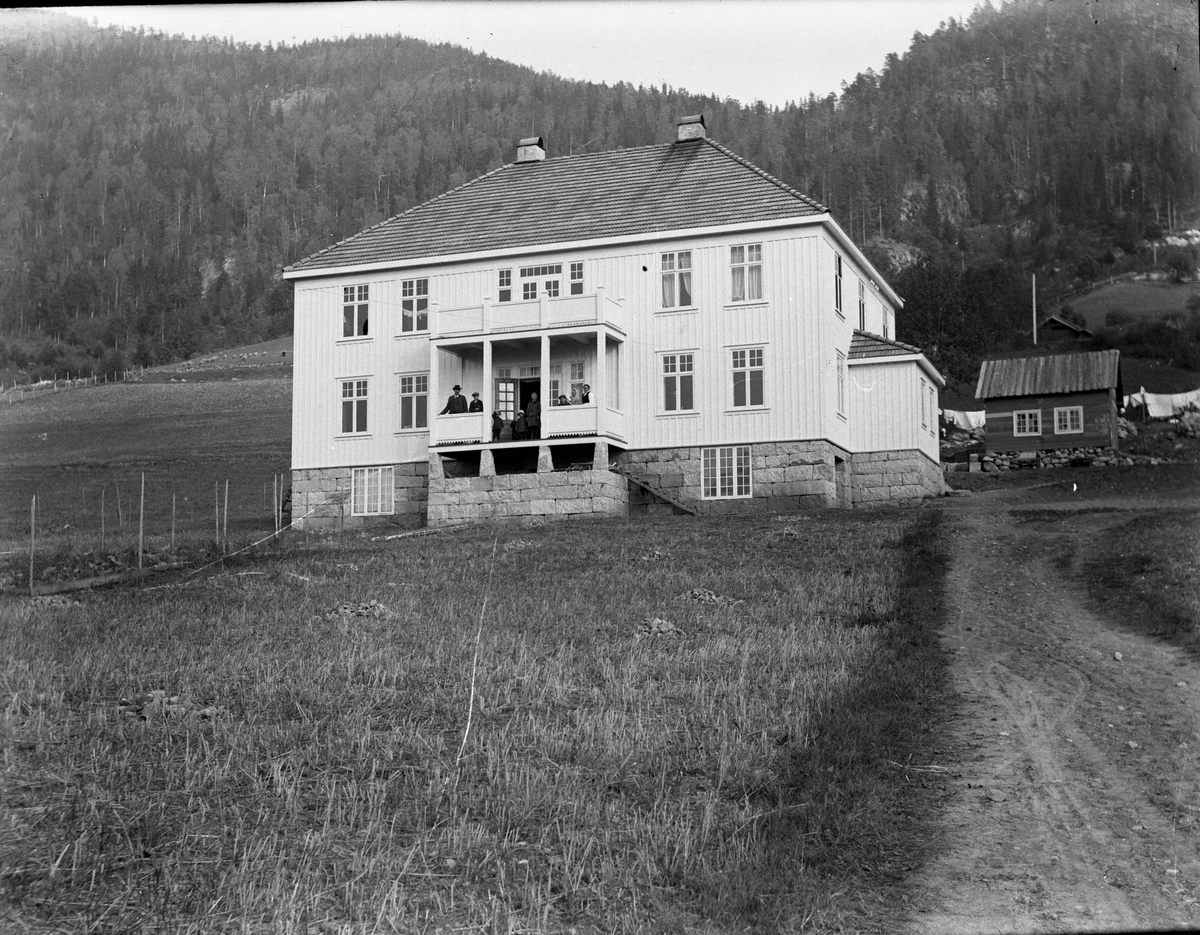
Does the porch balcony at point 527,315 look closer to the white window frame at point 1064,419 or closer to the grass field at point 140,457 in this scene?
the grass field at point 140,457

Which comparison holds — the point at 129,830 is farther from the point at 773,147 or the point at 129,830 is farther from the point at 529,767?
the point at 773,147

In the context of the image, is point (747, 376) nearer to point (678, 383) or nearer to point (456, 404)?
point (678, 383)

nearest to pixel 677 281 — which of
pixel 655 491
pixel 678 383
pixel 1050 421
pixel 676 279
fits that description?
pixel 676 279

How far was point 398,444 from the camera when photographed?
3803 cm

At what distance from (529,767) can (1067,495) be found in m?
27.4

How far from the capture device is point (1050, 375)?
50531 mm

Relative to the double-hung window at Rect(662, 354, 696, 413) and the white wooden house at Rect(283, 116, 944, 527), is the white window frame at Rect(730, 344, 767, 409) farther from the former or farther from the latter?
the double-hung window at Rect(662, 354, 696, 413)

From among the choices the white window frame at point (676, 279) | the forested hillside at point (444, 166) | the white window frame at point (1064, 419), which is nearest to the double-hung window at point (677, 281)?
the white window frame at point (676, 279)

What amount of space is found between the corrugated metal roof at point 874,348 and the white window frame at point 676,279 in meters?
5.72

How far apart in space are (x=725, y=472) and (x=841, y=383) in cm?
465

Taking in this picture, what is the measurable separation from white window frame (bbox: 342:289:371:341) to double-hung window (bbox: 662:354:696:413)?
32.7 ft

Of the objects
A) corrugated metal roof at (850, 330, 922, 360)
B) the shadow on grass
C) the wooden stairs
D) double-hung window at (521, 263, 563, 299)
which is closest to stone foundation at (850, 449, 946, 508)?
corrugated metal roof at (850, 330, 922, 360)

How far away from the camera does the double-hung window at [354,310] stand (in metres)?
39.0

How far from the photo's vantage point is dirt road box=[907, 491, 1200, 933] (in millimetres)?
7137
